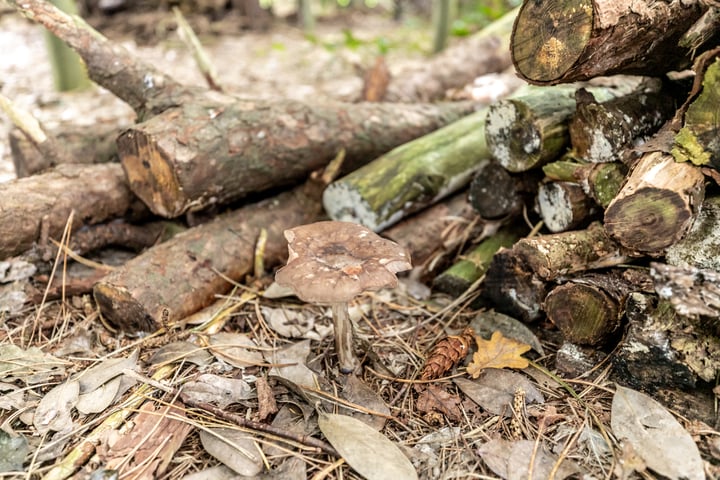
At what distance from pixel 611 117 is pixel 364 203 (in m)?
1.22

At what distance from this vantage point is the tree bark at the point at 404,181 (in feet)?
9.09

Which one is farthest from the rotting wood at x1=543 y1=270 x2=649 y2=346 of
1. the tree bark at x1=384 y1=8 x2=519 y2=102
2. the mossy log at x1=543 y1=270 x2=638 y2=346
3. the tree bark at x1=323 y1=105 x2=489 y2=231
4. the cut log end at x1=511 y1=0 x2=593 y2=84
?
the tree bark at x1=384 y1=8 x2=519 y2=102

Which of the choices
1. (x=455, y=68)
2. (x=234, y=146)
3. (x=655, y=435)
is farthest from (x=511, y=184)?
(x=455, y=68)

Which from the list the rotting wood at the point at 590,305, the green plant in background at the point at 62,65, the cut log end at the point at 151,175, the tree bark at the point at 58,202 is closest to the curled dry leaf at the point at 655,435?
the rotting wood at the point at 590,305

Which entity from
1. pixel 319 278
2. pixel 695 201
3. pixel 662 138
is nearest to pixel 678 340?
pixel 695 201

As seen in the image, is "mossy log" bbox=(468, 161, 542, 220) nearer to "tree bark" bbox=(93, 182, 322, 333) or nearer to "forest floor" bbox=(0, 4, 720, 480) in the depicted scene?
"forest floor" bbox=(0, 4, 720, 480)

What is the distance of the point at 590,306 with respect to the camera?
1982mm

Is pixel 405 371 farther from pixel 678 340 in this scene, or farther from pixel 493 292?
pixel 678 340

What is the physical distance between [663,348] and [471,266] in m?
0.96

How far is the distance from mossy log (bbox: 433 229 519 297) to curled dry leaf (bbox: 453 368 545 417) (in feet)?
1.84

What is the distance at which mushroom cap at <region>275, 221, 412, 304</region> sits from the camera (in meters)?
1.64

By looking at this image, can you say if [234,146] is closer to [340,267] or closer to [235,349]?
[235,349]

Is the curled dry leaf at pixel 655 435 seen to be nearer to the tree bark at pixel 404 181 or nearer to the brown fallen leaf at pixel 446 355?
the brown fallen leaf at pixel 446 355

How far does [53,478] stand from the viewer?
161cm
